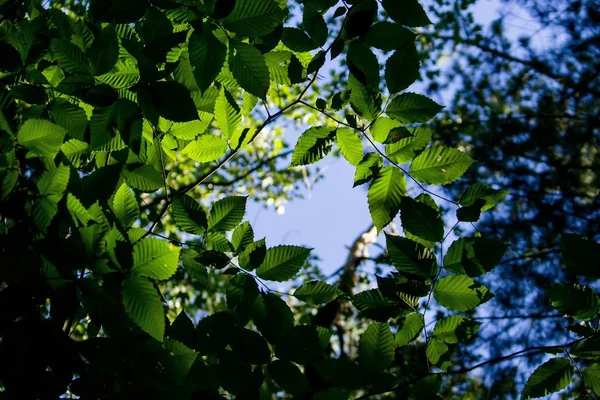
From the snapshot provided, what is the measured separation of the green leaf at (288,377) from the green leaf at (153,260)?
33 cm

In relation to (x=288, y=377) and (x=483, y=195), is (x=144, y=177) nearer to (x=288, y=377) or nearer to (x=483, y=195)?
(x=288, y=377)

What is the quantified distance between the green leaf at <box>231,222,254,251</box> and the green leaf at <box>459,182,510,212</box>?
0.56m

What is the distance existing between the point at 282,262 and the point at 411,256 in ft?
1.09

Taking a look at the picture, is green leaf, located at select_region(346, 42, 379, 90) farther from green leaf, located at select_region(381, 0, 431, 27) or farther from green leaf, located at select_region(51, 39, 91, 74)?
green leaf, located at select_region(51, 39, 91, 74)

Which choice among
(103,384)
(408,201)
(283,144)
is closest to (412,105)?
(408,201)

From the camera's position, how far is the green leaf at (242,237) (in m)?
1.41

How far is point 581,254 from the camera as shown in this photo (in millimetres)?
1060

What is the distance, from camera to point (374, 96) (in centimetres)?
132

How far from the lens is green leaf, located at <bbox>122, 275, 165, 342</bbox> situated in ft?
3.61

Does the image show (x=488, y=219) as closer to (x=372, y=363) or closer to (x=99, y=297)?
(x=372, y=363)

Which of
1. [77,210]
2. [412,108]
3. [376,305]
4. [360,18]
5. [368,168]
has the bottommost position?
[376,305]

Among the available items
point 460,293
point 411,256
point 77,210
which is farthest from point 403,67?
point 77,210

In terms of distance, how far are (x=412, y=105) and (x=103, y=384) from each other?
0.98 metres

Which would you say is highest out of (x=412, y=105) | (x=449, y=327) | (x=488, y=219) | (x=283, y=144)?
(x=283, y=144)
